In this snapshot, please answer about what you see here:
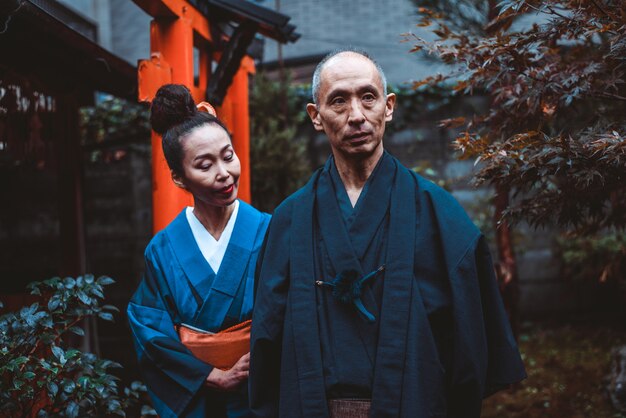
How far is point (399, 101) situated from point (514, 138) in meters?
5.48

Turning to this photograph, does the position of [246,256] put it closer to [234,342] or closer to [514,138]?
→ [234,342]

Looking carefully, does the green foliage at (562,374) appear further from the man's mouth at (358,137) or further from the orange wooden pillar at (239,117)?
the man's mouth at (358,137)

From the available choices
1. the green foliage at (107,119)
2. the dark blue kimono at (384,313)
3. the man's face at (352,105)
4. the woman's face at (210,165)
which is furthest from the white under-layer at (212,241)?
the green foliage at (107,119)

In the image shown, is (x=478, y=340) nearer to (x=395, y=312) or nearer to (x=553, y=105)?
(x=395, y=312)

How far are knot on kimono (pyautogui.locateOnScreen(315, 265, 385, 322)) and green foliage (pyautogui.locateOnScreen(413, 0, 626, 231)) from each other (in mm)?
1453

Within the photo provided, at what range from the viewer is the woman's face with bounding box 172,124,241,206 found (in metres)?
2.93

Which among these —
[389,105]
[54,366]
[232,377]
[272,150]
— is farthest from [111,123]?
[389,105]

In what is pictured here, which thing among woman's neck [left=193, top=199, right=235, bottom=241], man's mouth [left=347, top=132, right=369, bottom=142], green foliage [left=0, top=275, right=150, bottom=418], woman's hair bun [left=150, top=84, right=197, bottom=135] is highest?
woman's hair bun [left=150, top=84, right=197, bottom=135]

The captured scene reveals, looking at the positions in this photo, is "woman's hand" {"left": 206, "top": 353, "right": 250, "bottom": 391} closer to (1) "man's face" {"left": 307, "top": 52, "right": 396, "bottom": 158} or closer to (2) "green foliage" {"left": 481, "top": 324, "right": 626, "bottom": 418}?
(1) "man's face" {"left": 307, "top": 52, "right": 396, "bottom": 158}

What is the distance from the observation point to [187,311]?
9.64ft

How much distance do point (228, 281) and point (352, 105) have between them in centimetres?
106

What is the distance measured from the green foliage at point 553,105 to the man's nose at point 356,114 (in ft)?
4.12

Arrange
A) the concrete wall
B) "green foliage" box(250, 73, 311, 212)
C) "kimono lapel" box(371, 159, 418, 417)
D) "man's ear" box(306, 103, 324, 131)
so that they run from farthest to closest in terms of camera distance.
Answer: the concrete wall < "green foliage" box(250, 73, 311, 212) < "man's ear" box(306, 103, 324, 131) < "kimono lapel" box(371, 159, 418, 417)

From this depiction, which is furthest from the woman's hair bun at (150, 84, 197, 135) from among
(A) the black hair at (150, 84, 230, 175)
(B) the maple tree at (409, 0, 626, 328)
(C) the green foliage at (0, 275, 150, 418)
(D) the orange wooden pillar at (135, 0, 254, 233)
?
(B) the maple tree at (409, 0, 626, 328)
